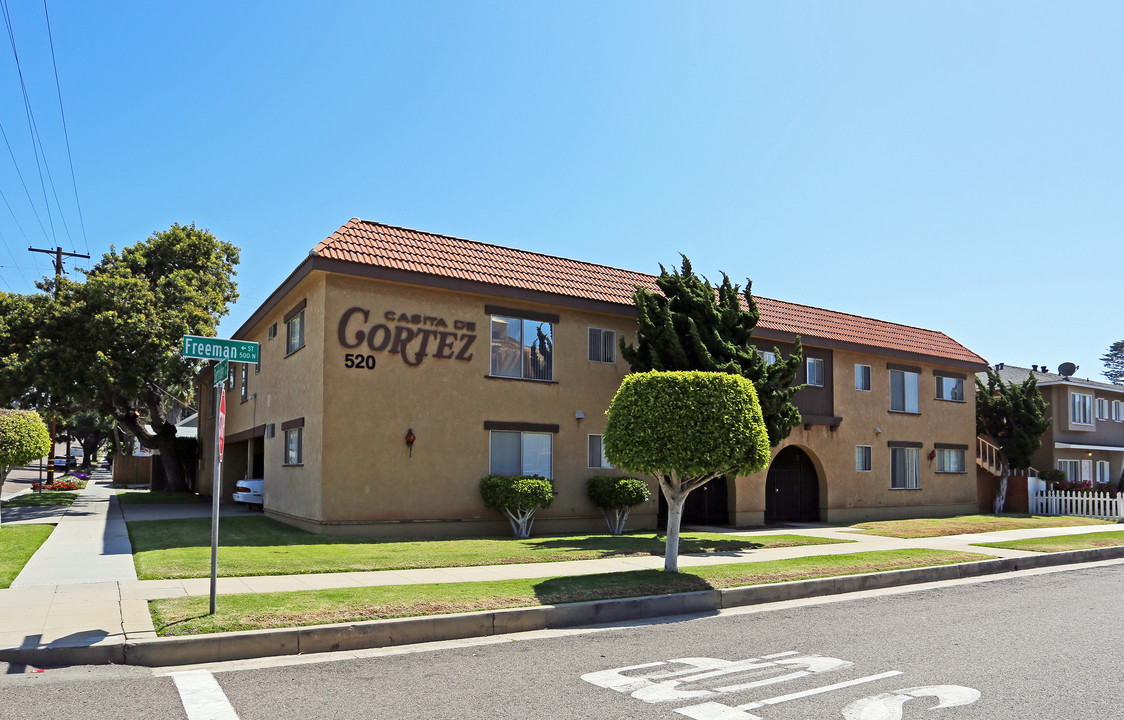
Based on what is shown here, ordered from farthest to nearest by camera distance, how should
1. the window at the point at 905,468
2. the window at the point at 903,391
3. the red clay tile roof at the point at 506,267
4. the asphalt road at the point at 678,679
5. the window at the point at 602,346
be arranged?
the window at the point at 903,391 < the window at the point at 905,468 < the window at the point at 602,346 < the red clay tile roof at the point at 506,267 < the asphalt road at the point at 678,679

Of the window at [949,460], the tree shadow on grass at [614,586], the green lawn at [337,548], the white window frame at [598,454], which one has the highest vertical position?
the white window frame at [598,454]

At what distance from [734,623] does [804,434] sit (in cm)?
1526

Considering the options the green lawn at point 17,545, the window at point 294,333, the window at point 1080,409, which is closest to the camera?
the green lawn at point 17,545

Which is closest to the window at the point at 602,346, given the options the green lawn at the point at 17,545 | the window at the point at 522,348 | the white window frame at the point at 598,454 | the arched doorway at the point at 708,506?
the window at the point at 522,348

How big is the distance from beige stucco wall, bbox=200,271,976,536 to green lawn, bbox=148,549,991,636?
6523 mm

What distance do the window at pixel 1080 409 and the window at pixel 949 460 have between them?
946 centimetres

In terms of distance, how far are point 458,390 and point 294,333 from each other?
454 centimetres

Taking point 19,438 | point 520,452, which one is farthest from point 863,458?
point 19,438

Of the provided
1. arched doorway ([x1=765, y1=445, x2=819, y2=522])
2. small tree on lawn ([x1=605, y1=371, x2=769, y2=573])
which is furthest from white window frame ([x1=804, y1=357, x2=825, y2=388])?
small tree on lawn ([x1=605, y1=371, x2=769, y2=573])

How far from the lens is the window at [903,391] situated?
2738cm

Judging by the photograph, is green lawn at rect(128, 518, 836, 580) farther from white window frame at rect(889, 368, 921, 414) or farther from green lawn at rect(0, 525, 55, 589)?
white window frame at rect(889, 368, 921, 414)

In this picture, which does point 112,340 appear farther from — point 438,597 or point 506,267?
point 438,597

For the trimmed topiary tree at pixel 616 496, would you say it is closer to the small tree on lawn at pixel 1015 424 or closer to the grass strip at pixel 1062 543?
the grass strip at pixel 1062 543

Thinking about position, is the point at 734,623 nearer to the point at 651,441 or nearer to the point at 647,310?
the point at 651,441
